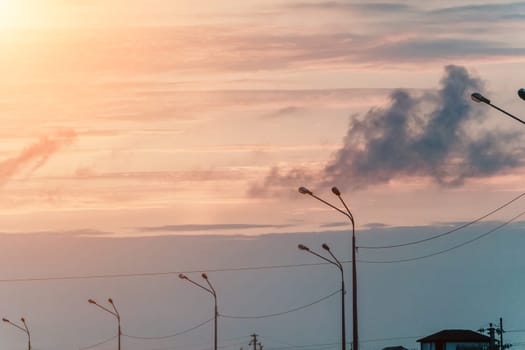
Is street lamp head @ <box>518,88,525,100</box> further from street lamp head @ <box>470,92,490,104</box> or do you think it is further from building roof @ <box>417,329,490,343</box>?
building roof @ <box>417,329,490,343</box>

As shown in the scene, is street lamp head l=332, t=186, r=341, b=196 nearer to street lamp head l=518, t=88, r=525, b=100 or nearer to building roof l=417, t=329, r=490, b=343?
street lamp head l=518, t=88, r=525, b=100

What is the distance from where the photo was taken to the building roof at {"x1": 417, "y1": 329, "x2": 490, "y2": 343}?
160375 mm

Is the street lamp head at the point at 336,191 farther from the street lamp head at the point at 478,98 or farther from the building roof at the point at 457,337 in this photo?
the building roof at the point at 457,337

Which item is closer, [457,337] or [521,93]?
[521,93]

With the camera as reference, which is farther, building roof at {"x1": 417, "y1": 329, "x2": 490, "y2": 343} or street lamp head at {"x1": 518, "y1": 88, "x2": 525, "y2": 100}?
building roof at {"x1": 417, "y1": 329, "x2": 490, "y2": 343}

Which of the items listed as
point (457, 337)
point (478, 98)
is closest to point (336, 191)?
point (478, 98)

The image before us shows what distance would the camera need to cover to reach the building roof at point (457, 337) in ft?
526

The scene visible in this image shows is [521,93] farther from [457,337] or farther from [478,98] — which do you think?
[457,337]

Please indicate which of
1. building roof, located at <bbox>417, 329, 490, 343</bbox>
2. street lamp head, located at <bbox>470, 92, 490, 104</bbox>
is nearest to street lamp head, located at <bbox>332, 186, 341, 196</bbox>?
street lamp head, located at <bbox>470, 92, 490, 104</bbox>

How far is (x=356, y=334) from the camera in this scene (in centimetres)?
6788

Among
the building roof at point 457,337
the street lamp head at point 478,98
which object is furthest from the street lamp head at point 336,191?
the building roof at point 457,337

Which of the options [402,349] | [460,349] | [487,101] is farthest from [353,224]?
[402,349]

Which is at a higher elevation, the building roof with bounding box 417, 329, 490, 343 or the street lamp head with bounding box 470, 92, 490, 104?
the building roof with bounding box 417, 329, 490, 343

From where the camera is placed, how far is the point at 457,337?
527ft
